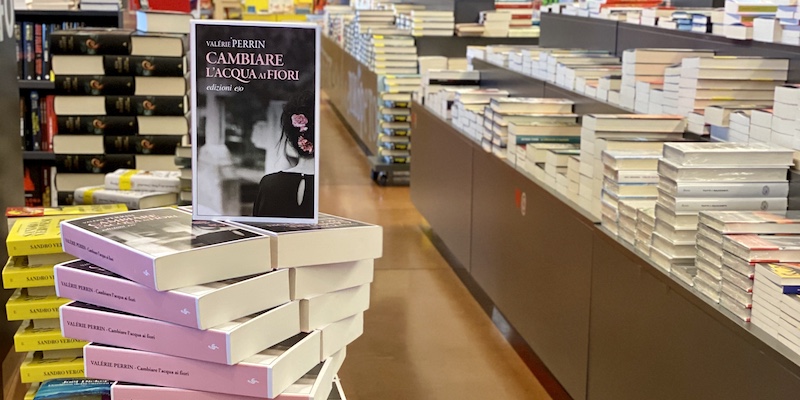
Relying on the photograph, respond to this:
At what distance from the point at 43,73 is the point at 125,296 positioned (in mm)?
4229

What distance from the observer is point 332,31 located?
46.4 feet

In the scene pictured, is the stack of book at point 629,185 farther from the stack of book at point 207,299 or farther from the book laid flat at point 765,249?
the stack of book at point 207,299

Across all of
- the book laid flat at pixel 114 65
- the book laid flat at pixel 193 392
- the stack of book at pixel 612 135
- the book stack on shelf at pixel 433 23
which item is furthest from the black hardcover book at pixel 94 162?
the book stack on shelf at pixel 433 23

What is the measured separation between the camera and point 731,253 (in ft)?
8.57

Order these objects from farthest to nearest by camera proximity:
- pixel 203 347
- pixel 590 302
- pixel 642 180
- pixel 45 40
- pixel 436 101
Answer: pixel 436 101 → pixel 45 40 → pixel 590 302 → pixel 642 180 → pixel 203 347

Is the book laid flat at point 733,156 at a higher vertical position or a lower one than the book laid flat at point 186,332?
higher

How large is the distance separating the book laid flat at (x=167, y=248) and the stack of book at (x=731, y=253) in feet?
3.90

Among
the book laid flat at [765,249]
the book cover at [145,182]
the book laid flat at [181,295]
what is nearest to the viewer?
the book laid flat at [181,295]

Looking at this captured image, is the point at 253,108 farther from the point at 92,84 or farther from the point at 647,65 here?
the point at 92,84

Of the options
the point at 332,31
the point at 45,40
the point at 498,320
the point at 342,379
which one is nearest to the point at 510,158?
the point at 498,320

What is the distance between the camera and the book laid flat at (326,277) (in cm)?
230

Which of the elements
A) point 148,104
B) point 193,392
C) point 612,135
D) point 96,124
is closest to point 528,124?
point 612,135

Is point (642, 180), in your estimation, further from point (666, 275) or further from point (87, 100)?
point (87, 100)

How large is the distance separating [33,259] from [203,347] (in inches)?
45.1
